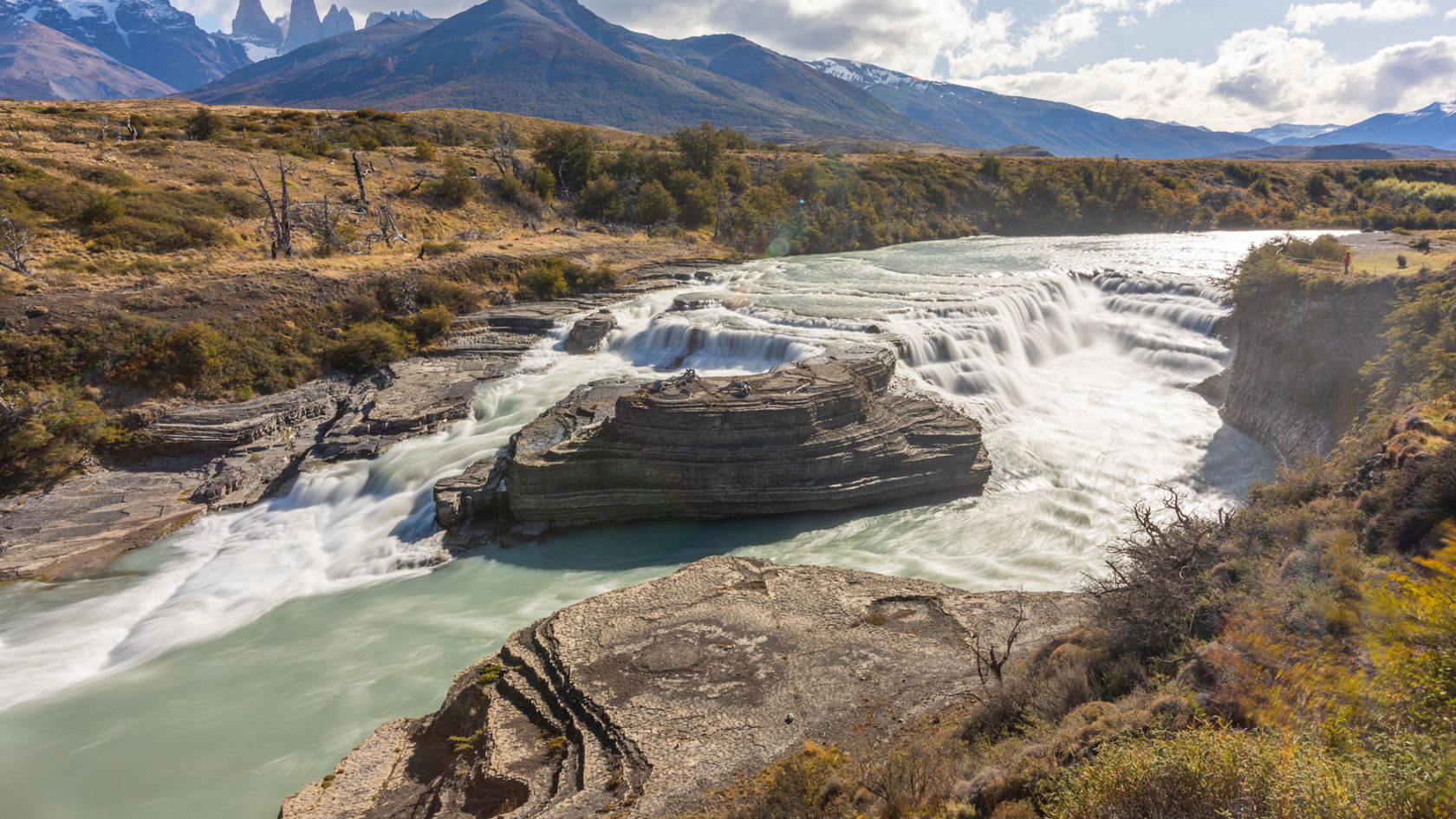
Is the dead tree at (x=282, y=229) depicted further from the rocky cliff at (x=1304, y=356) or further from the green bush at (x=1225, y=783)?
the rocky cliff at (x=1304, y=356)

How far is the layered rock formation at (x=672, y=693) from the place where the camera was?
5.32 metres

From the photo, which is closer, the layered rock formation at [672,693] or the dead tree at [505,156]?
the layered rock formation at [672,693]

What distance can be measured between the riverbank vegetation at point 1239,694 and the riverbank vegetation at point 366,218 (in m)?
20.1

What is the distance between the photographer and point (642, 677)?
6.33 meters

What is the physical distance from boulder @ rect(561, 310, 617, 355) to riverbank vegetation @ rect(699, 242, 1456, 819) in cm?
1835

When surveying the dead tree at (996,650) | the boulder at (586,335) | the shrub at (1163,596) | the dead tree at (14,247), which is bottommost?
the dead tree at (996,650)

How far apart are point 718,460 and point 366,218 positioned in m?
28.0

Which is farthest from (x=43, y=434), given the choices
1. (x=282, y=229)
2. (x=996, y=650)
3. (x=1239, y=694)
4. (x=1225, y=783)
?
(x=1239, y=694)

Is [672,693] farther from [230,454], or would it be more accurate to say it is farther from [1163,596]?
[230,454]

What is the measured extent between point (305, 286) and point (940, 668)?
2423 cm

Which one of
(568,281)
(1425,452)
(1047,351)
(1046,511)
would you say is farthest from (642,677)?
(568,281)

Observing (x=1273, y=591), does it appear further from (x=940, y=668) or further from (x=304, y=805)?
(x=304, y=805)

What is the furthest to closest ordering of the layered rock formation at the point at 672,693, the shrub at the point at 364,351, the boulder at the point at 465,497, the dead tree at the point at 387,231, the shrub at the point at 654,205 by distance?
the shrub at the point at 654,205 < the dead tree at the point at 387,231 < the shrub at the point at 364,351 < the boulder at the point at 465,497 < the layered rock formation at the point at 672,693

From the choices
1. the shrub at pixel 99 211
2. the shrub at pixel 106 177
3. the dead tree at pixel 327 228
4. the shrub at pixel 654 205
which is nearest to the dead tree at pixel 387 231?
the dead tree at pixel 327 228
